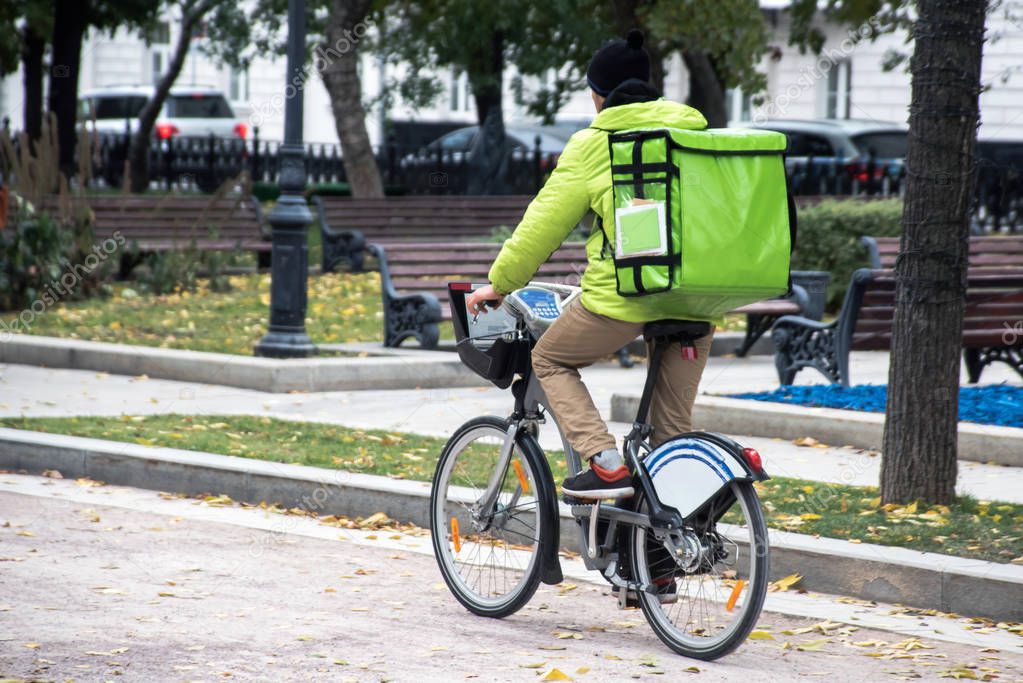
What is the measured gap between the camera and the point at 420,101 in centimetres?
3053

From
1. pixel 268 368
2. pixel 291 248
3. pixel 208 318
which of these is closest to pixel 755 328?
pixel 291 248

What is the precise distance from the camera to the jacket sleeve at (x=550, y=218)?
4.87m

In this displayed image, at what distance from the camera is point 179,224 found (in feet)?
54.2

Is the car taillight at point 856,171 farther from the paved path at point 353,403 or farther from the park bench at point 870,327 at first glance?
the park bench at point 870,327

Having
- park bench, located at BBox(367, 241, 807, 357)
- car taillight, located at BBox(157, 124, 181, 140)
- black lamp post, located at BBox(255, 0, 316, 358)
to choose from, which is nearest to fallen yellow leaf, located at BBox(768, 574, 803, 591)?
black lamp post, located at BBox(255, 0, 316, 358)

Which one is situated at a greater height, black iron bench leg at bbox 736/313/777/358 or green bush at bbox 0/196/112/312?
green bush at bbox 0/196/112/312

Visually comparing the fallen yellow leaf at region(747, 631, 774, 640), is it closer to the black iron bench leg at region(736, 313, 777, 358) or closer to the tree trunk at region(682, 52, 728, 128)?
the black iron bench leg at region(736, 313, 777, 358)

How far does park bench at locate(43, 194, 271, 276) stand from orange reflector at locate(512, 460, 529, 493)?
10150 millimetres

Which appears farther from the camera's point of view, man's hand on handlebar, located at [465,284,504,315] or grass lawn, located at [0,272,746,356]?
grass lawn, located at [0,272,746,356]

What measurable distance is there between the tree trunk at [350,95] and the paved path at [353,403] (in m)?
9.50

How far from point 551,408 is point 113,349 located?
22.4 feet

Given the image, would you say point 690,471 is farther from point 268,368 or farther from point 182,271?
point 182,271

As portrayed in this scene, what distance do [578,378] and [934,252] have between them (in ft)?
7.00

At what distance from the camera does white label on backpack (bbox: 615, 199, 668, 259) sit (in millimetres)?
4594
